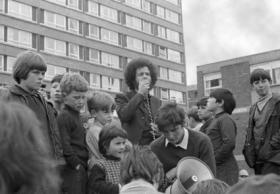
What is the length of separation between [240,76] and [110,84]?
1603 centimetres

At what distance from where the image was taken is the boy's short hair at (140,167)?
3748mm

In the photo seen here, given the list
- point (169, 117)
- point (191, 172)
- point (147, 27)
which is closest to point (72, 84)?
point (169, 117)

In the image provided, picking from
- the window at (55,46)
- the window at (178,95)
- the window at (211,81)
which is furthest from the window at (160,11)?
the window at (55,46)

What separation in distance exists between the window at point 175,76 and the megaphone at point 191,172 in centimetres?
5504

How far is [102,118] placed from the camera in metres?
5.78

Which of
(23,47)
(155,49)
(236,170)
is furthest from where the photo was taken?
(155,49)

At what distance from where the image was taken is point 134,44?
55688 millimetres

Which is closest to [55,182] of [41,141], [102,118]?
[41,141]

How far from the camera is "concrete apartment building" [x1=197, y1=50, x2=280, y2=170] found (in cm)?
3773

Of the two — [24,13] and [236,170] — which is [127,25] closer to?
[24,13]

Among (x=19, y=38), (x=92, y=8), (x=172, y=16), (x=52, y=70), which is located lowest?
(x=52, y=70)

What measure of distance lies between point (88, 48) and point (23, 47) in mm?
8534

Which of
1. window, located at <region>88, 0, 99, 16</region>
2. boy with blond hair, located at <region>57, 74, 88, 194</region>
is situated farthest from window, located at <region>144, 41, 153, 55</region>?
boy with blond hair, located at <region>57, 74, 88, 194</region>

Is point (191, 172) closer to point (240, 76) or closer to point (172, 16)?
point (240, 76)
